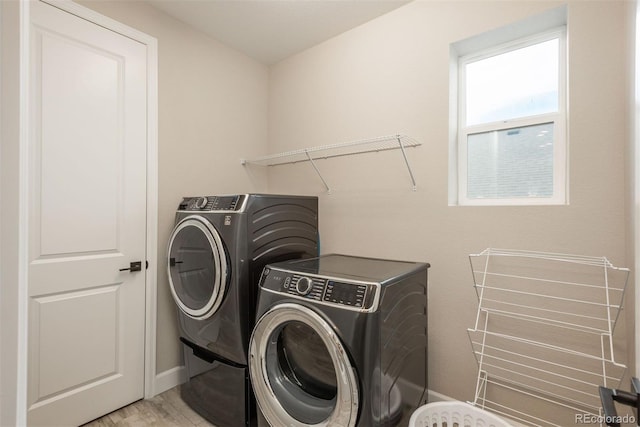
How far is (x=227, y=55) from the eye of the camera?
2607 millimetres

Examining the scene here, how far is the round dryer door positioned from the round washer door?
446 mm

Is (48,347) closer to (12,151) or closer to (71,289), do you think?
(71,289)

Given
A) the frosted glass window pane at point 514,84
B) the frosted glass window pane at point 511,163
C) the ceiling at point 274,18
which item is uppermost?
the ceiling at point 274,18

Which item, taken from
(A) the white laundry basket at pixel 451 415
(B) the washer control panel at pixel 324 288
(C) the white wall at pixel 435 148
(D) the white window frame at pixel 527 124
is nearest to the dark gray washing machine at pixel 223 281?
(B) the washer control panel at pixel 324 288

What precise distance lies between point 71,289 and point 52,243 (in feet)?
0.95

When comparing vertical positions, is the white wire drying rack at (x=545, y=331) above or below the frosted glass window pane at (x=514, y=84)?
below

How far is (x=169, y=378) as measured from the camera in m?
2.21

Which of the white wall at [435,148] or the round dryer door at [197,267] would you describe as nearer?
the white wall at [435,148]

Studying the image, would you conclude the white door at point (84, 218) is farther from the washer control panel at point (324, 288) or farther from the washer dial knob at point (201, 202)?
the washer control panel at point (324, 288)

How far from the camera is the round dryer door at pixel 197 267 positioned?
69.4 inches

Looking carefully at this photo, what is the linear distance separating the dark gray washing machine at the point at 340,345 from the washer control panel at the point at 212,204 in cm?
47

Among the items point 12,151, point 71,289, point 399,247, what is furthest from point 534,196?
point 71,289

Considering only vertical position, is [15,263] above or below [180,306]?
above

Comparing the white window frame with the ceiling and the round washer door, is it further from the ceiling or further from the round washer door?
the round washer door
